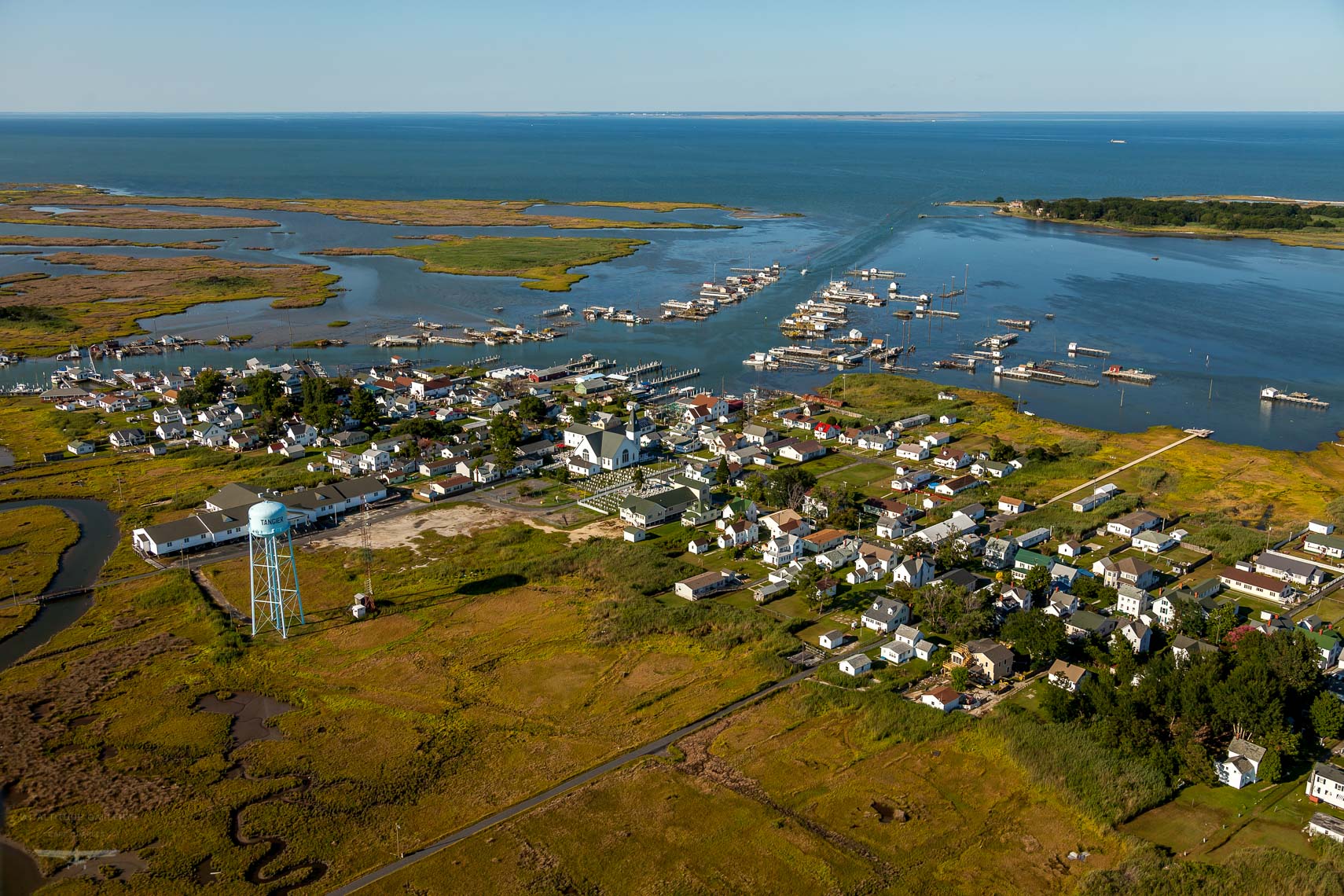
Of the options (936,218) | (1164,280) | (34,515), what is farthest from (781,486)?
(936,218)

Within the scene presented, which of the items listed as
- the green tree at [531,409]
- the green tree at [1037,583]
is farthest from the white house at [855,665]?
the green tree at [531,409]

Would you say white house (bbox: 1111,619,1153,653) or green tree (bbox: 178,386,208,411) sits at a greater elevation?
green tree (bbox: 178,386,208,411)

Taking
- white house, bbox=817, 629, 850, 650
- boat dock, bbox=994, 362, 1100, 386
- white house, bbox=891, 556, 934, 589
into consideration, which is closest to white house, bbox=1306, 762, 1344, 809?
white house, bbox=817, 629, 850, 650

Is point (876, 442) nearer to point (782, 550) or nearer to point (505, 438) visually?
point (782, 550)

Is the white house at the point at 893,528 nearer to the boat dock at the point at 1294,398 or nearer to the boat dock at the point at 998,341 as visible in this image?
the boat dock at the point at 1294,398

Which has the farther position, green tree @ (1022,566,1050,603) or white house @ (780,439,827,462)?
white house @ (780,439,827,462)

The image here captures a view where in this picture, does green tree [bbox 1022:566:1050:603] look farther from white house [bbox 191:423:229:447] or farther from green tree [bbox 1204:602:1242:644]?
white house [bbox 191:423:229:447]

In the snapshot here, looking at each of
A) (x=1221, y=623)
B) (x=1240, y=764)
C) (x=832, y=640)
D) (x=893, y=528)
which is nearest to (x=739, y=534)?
(x=893, y=528)
